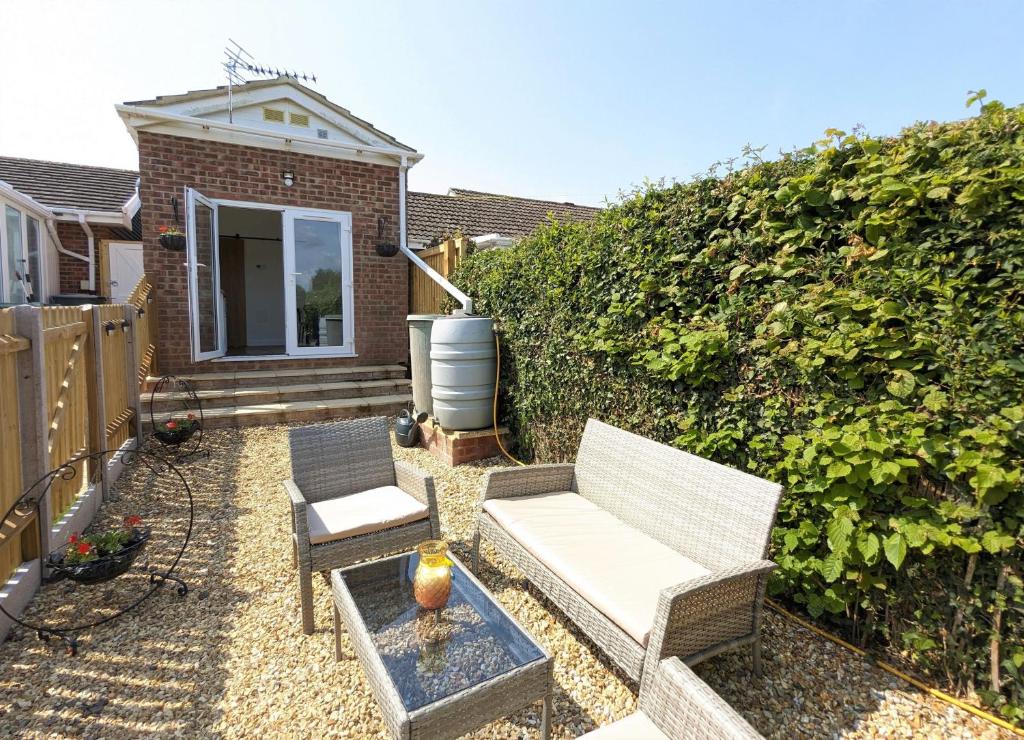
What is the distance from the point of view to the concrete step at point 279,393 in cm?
648

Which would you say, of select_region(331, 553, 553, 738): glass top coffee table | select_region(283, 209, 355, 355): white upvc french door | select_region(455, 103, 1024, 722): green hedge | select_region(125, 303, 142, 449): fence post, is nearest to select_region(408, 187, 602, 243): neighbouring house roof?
select_region(283, 209, 355, 355): white upvc french door

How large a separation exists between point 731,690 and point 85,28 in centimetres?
702

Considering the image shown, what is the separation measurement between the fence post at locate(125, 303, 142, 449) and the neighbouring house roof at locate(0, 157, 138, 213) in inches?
239

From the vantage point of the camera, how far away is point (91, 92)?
21.8ft

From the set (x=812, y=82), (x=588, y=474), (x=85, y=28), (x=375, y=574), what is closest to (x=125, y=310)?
(x=85, y=28)

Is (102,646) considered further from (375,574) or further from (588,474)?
(588,474)

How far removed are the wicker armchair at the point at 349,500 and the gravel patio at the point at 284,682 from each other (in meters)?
0.29

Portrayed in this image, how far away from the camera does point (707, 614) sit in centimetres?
194

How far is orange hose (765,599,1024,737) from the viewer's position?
6.40 ft

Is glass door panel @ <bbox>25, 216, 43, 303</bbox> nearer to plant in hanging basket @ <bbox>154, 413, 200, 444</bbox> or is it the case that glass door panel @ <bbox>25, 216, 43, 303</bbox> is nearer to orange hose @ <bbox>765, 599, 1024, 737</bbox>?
plant in hanging basket @ <bbox>154, 413, 200, 444</bbox>

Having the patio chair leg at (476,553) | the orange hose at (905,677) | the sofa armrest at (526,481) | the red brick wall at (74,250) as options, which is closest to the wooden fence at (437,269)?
the sofa armrest at (526,481)

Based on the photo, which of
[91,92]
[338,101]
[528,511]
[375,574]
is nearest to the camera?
[375,574]

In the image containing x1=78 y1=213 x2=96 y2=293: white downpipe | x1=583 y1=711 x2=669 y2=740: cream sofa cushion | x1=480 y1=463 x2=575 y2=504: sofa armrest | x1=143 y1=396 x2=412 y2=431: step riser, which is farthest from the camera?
x1=78 y1=213 x2=96 y2=293: white downpipe

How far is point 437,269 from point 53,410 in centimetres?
521
